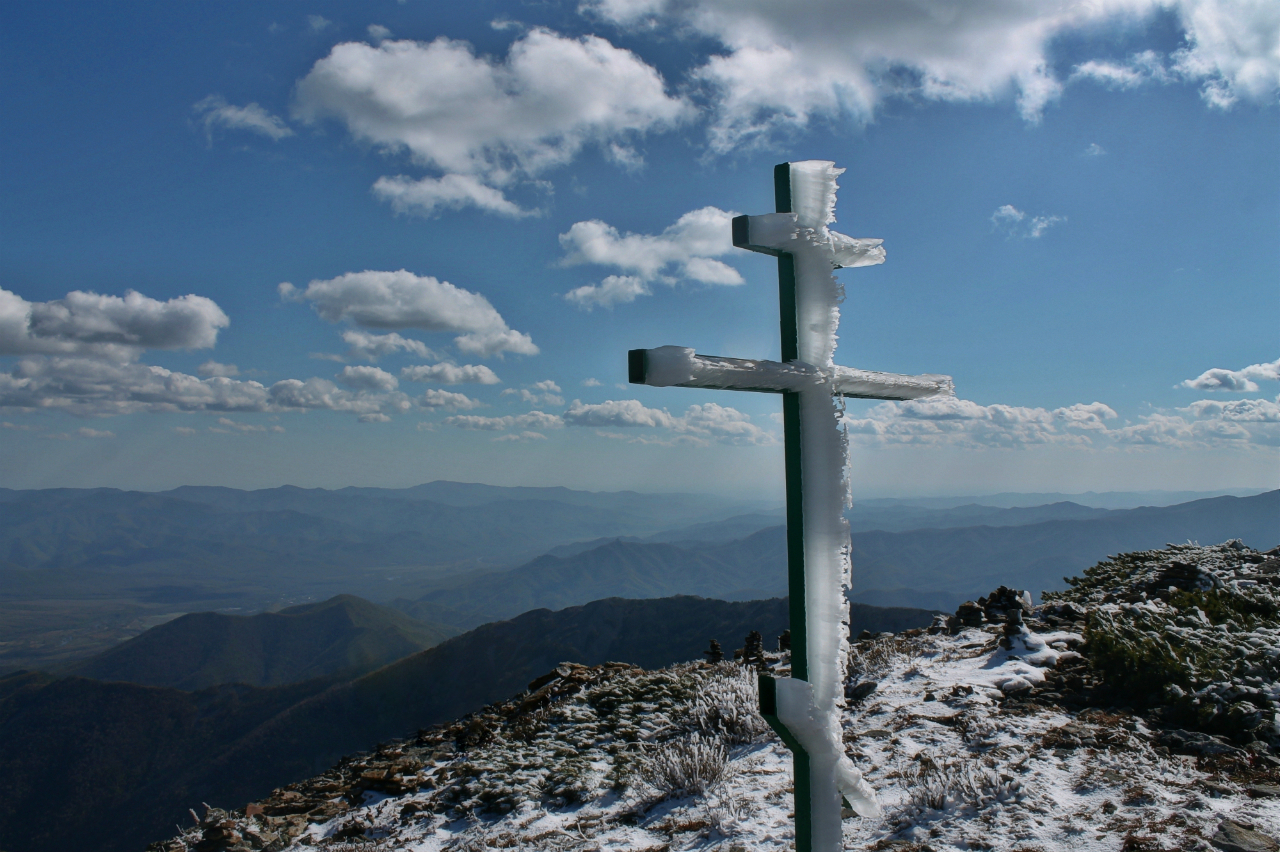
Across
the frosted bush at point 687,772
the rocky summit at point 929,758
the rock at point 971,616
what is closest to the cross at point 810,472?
the rocky summit at point 929,758

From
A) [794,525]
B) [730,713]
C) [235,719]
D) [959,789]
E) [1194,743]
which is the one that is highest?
[794,525]

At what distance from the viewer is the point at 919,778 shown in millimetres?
5246

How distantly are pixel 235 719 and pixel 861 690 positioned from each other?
180 m

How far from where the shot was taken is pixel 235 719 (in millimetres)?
147750

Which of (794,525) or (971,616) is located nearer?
(794,525)

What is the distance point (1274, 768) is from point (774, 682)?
5.54 metres

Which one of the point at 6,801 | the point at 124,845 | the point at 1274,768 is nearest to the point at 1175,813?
the point at 1274,768

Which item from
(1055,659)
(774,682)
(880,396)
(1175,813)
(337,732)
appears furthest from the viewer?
(337,732)

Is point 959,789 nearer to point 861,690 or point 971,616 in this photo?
point 861,690

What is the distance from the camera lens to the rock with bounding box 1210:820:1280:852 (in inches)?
152

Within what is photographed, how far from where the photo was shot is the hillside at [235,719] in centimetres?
12469

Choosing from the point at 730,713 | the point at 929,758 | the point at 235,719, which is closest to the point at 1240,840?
the point at 929,758

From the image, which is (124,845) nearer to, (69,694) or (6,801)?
(6,801)

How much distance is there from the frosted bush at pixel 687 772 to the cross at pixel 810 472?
4360mm
